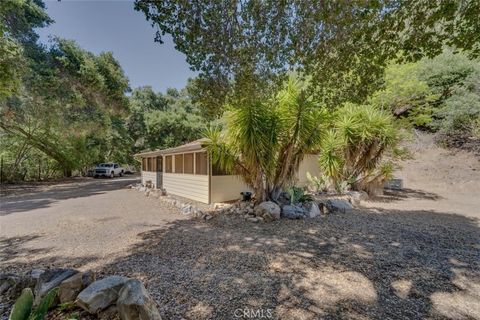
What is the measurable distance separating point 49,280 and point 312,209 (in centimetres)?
600

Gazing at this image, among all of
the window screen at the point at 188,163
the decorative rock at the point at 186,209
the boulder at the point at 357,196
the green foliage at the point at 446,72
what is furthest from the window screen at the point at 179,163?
the green foliage at the point at 446,72

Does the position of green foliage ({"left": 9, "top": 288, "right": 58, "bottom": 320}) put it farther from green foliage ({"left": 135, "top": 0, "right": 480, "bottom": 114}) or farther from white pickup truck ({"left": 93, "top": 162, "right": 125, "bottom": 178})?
white pickup truck ({"left": 93, "top": 162, "right": 125, "bottom": 178})

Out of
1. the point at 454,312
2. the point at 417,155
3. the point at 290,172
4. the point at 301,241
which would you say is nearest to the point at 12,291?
the point at 301,241

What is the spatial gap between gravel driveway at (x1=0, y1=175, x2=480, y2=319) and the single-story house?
2299 millimetres

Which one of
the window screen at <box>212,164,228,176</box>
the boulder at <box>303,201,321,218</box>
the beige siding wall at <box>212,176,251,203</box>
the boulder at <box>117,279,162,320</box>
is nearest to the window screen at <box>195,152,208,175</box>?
the window screen at <box>212,164,228,176</box>

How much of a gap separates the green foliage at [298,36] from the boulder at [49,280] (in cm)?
376

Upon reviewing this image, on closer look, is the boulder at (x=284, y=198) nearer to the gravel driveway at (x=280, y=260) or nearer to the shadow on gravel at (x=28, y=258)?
the gravel driveway at (x=280, y=260)

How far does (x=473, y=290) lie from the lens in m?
2.99

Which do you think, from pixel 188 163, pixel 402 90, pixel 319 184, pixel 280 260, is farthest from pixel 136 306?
pixel 402 90

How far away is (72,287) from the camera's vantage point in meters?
2.81

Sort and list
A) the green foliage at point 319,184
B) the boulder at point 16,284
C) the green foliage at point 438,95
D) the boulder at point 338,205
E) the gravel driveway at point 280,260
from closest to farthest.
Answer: the gravel driveway at point 280,260
the boulder at point 16,284
the boulder at point 338,205
the green foliage at point 319,184
the green foliage at point 438,95

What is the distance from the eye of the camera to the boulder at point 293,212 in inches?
260

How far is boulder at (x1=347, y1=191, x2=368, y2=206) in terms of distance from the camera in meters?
8.50

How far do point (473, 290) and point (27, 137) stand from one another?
2205cm
